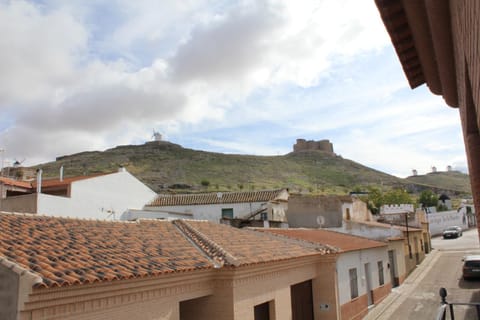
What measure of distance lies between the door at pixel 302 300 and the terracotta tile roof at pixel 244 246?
56.2 inches

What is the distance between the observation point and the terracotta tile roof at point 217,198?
3173 centimetres

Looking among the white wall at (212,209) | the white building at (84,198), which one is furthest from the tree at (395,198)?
the white building at (84,198)

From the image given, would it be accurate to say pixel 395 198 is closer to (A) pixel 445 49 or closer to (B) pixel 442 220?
(B) pixel 442 220

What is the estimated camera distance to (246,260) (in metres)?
10.0

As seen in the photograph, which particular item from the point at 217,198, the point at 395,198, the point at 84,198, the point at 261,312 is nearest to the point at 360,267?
the point at 261,312

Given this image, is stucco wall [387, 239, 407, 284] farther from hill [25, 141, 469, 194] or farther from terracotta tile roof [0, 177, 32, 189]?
hill [25, 141, 469, 194]

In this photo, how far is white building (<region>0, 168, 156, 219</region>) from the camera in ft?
71.6

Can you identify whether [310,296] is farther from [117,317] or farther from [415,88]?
[415,88]

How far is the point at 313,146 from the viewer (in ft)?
364

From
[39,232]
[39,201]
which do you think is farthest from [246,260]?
[39,201]

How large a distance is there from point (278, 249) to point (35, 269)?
25.9ft

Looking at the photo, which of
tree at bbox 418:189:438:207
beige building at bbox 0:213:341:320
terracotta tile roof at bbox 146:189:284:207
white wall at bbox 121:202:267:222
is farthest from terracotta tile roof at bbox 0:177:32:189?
tree at bbox 418:189:438:207

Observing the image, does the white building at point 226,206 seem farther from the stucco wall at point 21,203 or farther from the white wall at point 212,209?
the stucco wall at point 21,203

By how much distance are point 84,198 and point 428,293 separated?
19.9 m
